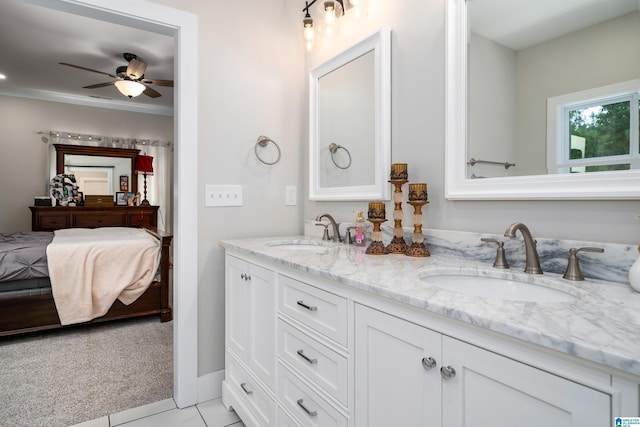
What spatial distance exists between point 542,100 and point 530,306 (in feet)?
2.39

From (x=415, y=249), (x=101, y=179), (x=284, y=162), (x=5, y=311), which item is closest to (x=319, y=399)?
(x=415, y=249)

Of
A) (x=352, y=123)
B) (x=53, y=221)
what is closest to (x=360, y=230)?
(x=352, y=123)

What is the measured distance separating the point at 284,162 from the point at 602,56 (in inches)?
63.3

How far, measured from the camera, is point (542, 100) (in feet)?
3.62

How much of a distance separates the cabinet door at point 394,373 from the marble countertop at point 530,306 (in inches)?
3.3

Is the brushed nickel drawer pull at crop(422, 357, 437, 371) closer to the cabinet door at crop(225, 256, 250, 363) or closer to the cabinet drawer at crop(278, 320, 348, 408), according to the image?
the cabinet drawer at crop(278, 320, 348, 408)

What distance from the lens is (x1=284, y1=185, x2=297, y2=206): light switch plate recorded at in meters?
2.23

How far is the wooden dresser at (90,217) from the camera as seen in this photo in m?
4.75

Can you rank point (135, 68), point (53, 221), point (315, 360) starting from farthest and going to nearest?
point (53, 221) < point (135, 68) < point (315, 360)

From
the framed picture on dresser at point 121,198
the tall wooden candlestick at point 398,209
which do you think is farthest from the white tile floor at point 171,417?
the framed picture on dresser at point 121,198

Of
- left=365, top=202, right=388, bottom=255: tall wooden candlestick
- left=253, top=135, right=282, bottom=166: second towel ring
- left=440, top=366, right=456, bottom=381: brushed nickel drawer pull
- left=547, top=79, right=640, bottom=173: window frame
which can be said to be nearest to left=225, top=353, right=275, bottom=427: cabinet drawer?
left=365, top=202, right=388, bottom=255: tall wooden candlestick

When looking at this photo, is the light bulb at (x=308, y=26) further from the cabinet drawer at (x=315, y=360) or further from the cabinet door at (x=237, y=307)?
the cabinet drawer at (x=315, y=360)

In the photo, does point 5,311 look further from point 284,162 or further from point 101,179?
point 101,179

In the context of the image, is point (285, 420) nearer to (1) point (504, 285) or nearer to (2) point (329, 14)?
(1) point (504, 285)
